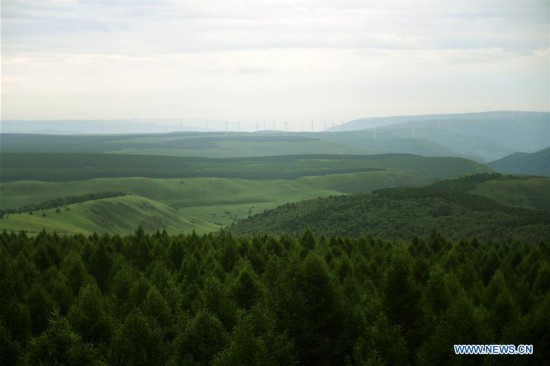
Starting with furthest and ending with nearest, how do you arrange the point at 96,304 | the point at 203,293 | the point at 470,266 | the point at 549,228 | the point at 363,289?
the point at 549,228
the point at 470,266
the point at 363,289
the point at 203,293
the point at 96,304

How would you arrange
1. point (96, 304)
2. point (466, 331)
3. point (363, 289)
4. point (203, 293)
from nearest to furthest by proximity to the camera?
point (466, 331) → point (96, 304) → point (203, 293) → point (363, 289)

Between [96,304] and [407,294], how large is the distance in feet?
85.1

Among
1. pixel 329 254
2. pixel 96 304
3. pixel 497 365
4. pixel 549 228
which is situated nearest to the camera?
pixel 497 365

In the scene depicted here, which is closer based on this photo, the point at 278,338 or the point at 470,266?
the point at 278,338

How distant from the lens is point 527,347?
41.4 meters

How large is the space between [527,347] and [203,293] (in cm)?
2742

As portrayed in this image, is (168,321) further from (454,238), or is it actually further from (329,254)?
(454,238)

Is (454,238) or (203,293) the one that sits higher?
(203,293)

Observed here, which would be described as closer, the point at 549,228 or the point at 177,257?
the point at 177,257

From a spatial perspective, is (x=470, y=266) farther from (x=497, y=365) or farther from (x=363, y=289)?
(x=497, y=365)

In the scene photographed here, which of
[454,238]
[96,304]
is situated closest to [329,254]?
[96,304]

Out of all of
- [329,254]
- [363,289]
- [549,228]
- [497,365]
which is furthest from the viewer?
[549,228]

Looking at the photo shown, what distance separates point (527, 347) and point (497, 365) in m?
3.35

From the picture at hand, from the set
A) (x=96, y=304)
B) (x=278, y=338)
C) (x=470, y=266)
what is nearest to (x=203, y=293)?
(x=96, y=304)
